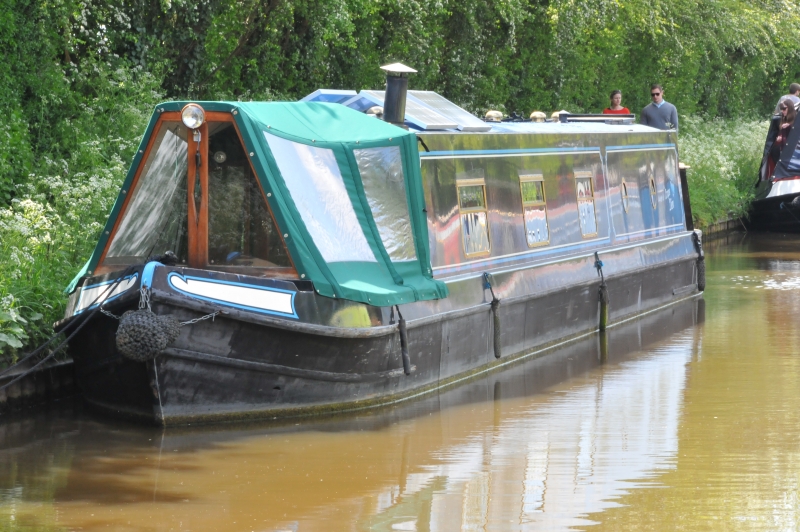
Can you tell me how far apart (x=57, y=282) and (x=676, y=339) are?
19.9ft

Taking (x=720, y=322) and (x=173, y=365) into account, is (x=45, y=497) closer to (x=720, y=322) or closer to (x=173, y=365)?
(x=173, y=365)

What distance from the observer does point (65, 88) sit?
13.4 meters

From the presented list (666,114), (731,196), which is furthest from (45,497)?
(731,196)

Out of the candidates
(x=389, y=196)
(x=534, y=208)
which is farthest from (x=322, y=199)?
(x=534, y=208)

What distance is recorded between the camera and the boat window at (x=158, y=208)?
8555 mm

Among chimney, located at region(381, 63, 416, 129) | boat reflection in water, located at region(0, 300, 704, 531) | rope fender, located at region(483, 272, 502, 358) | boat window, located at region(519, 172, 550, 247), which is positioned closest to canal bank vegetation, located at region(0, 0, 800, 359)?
boat reflection in water, located at region(0, 300, 704, 531)

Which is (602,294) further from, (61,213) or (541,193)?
(61,213)

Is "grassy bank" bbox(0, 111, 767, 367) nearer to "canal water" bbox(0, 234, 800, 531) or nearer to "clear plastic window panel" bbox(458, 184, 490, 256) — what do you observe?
"canal water" bbox(0, 234, 800, 531)

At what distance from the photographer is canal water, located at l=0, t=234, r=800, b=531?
651cm

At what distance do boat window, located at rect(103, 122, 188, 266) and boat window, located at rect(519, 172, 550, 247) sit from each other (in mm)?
3826

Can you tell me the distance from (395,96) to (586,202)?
3.77 m

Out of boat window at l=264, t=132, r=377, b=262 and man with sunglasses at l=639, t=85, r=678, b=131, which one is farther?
man with sunglasses at l=639, t=85, r=678, b=131

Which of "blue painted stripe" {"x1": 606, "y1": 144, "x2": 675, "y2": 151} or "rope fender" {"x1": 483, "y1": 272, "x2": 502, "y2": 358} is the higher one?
"blue painted stripe" {"x1": 606, "y1": 144, "x2": 675, "y2": 151}

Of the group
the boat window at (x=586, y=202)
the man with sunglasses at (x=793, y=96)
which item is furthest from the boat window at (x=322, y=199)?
the man with sunglasses at (x=793, y=96)
